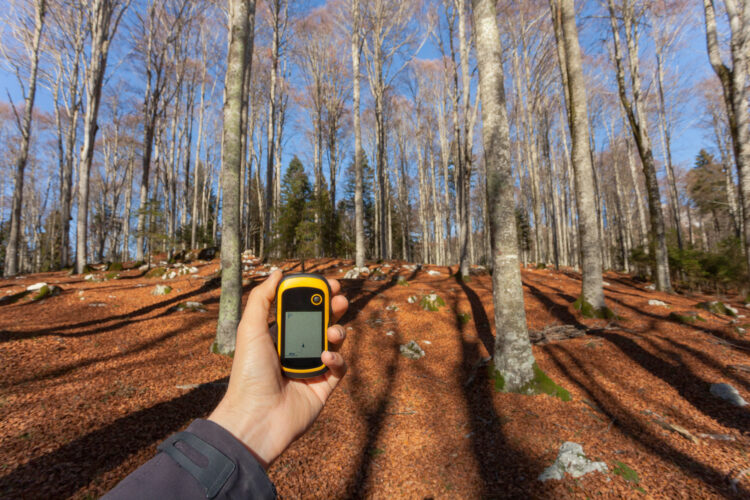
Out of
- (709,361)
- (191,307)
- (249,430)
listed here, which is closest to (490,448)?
(249,430)

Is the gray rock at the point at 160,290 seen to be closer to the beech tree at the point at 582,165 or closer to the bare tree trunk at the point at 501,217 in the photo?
the bare tree trunk at the point at 501,217

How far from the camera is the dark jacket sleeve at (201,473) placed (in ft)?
2.61

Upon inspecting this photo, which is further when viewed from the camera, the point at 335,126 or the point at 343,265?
the point at 335,126

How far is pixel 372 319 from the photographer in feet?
23.3

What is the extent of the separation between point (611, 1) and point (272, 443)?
53.1 ft

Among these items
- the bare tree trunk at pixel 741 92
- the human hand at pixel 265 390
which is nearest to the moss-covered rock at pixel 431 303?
the human hand at pixel 265 390

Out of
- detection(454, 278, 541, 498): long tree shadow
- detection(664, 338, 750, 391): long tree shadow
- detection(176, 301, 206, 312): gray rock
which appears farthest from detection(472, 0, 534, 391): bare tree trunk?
detection(176, 301, 206, 312): gray rock

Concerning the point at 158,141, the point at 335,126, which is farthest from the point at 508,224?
the point at 158,141

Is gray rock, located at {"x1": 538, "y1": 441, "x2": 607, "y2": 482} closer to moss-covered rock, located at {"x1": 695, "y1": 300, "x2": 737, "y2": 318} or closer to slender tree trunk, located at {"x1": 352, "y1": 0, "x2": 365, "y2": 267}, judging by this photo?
moss-covered rock, located at {"x1": 695, "y1": 300, "x2": 737, "y2": 318}

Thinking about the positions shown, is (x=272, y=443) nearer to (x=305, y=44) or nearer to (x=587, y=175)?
(x=587, y=175)

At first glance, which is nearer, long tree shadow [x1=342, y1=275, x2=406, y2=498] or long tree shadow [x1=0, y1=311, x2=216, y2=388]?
long tree shadow [x1=342, y1=275, x2=406, y2=498]

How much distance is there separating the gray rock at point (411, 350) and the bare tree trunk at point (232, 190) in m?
2.94

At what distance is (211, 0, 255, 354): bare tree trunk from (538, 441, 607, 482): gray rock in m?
4.29

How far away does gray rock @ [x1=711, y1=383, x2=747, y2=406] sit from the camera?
3320 millimetres
